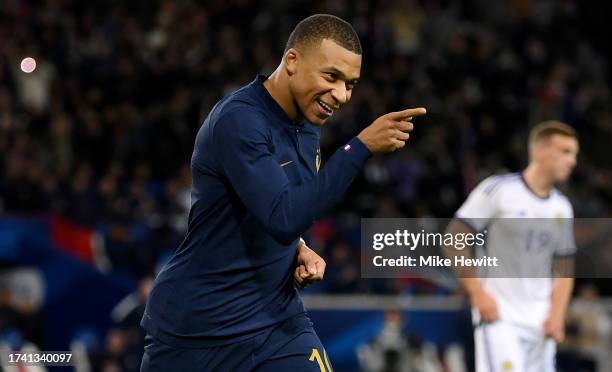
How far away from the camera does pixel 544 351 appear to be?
7.12 m

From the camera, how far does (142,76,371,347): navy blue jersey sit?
144 inches

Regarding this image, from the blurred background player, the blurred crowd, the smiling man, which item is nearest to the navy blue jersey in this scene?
the smiling man

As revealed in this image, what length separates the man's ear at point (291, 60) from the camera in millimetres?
3836

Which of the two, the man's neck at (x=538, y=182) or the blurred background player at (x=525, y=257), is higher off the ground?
the man's neck at (x=538, y=182)

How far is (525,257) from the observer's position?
23.3 ft

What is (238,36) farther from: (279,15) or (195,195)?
(195,195)

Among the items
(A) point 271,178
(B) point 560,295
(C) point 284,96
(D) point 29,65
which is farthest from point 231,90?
(A) point 271,178

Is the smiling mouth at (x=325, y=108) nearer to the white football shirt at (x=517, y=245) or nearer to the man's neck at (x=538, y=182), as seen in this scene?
the white football shirt at (x=517, y=245)

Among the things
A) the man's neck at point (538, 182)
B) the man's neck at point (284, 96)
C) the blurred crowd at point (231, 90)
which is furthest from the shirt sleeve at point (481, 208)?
the blurred crowd at point (231, 90)

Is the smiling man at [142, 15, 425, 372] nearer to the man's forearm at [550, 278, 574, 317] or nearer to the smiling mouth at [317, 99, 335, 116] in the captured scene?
the smiling mouth at [317, 99, 335, 116]

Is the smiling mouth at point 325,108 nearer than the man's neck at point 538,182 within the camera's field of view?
Yes

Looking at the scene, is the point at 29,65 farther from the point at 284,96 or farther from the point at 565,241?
the point at 284,96

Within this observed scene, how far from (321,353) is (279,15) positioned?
11.8m

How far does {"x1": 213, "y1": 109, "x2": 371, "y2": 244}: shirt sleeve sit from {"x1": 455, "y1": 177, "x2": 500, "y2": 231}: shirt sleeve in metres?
3.58
